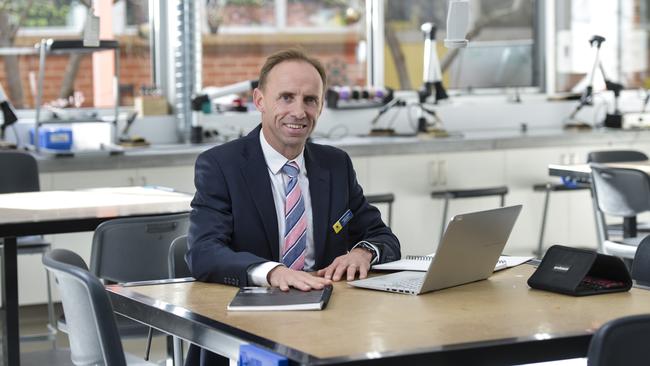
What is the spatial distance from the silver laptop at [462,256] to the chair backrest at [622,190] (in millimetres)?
2643

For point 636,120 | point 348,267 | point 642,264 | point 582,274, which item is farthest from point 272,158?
point 636,120

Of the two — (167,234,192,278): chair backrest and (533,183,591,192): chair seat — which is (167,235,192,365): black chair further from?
(533,183,591,192): chair seat

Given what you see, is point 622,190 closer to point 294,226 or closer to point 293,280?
point 294,226

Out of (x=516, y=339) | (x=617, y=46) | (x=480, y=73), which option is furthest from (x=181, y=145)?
(x=516, y=339)

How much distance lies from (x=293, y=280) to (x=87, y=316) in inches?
17.8

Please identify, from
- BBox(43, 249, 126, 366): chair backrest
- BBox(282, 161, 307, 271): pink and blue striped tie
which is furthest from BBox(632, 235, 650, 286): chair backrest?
BBox(43, 249, 126, 366): chair backrest

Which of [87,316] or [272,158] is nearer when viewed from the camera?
[87,316]

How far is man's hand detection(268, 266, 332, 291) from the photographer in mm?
2588

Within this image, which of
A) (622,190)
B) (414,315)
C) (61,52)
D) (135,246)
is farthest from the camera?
(61,52)

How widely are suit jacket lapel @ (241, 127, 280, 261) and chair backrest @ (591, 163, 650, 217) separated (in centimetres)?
270

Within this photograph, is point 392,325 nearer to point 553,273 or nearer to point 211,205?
point 553,273

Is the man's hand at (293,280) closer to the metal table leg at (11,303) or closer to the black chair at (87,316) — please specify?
the black chair at (87,316)

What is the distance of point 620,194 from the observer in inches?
209

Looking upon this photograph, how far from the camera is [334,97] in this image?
7.30 metres
